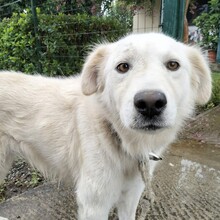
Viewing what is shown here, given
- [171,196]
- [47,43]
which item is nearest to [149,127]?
[171,196]

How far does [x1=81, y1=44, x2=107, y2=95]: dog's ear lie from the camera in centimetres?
203

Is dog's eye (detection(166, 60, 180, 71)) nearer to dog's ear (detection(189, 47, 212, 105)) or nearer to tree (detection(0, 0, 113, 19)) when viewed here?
dog's ear (detection(189, 47, 212, 105))

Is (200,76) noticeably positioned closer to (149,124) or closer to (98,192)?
(149,124)

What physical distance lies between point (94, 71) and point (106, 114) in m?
0.34

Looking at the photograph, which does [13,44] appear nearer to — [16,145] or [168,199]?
[16,145]

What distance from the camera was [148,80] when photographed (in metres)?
1.55

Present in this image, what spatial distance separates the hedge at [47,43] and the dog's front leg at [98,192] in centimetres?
332

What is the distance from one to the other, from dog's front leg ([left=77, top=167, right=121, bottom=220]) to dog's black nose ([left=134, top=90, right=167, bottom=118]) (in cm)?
59

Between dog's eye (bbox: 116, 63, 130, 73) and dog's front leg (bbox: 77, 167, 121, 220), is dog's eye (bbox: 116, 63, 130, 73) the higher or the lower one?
the higher one

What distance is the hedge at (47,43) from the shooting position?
491 cm

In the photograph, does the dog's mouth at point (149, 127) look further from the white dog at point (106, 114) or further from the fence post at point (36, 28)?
the fence post at point (36, 28)

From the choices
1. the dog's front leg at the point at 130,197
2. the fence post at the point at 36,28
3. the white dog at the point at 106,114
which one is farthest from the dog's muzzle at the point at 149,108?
the fence post at the point at 36,28

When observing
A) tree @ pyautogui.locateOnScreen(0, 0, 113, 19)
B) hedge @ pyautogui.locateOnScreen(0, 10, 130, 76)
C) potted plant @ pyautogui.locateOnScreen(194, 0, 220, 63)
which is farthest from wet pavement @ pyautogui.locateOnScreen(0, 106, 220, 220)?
potted plant @ pyautogui.locateOnScreen(194, 0, 220, 63)

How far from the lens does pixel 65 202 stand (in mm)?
2689
